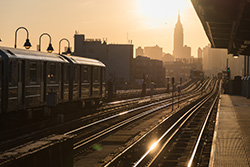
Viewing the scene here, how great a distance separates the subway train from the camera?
64.2 ft

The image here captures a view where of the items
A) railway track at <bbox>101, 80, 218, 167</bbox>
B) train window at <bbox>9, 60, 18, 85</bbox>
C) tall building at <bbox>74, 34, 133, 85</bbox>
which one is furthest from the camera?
tall building at <bbox>74, 34, 133, 85</bbox>

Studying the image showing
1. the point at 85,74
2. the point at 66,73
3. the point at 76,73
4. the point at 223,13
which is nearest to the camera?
the point at 223,13

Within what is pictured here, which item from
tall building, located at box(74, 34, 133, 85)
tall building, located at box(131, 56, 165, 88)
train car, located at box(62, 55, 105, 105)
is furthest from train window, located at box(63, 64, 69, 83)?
tall building, located at box(131, 56, 165, 88)

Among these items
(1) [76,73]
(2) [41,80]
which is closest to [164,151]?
(2) [41,80]

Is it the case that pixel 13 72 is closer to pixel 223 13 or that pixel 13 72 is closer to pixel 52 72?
pixel 52 72

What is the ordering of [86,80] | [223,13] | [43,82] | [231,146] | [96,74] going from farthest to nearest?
[96,74], [86,80], [43,82], [223,13], [231,146]

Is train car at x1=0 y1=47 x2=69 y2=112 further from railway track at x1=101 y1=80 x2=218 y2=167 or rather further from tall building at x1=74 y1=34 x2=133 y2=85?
tall building at x1=74 y1=34 x2=133 y2=85

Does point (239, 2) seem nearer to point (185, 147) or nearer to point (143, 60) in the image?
point (185, 147)

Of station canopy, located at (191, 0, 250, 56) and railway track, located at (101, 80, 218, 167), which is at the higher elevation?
station canopy, located at (191, 0, 250, 56)

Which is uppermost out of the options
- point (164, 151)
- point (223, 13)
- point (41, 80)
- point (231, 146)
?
point (223, 13)

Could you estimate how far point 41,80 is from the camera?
23422mm

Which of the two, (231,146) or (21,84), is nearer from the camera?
(231,146)

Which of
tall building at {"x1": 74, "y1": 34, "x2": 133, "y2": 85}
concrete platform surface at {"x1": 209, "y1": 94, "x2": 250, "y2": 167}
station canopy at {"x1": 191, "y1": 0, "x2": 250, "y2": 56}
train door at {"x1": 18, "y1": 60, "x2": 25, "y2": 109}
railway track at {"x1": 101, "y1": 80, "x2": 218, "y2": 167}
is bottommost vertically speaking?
railway track at {"x1": 101, "y1": 80, "x2": 218, "y2": 167}

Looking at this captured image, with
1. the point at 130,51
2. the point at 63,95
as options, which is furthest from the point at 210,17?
the point at 130,51
